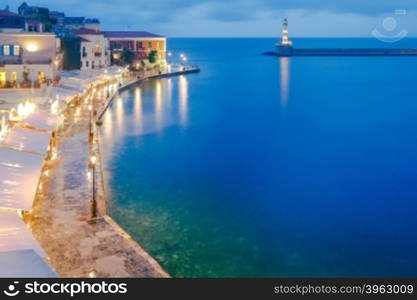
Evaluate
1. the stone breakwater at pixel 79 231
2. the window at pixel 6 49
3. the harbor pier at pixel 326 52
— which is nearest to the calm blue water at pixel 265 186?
the stone breakwater at pixel 79 231

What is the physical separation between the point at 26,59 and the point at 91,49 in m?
31.3

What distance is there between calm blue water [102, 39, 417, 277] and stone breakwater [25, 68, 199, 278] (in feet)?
5.67

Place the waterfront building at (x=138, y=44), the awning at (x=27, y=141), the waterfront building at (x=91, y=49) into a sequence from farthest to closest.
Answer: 1. the waterfront building at (x=138, y=44)
2. the waterfront building at (x=91, y=49)
3. the awning at (x=27, y=141)

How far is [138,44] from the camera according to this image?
8612 centimetres

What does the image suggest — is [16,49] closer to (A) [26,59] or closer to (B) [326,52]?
(A) [26,59]

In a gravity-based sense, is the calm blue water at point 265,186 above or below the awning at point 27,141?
below

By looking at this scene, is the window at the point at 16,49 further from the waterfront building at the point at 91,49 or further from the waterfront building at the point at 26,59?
the waterfront building at the point at 91,49

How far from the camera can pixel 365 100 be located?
62500 millimetres

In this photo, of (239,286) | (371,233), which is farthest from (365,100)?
(239,286)

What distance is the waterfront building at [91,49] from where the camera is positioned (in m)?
66.6

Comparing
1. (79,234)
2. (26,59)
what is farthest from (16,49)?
(79,234)

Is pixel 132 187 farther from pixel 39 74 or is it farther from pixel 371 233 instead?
pixel 39 74

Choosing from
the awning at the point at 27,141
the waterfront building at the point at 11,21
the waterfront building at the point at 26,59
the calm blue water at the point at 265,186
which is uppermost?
the waterfront building at the point at 11,21

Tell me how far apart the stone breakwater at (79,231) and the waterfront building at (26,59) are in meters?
11.6
